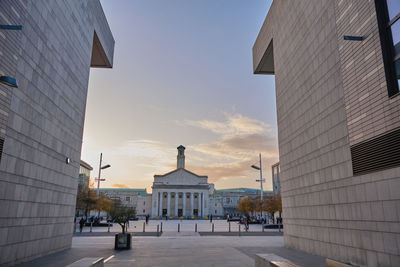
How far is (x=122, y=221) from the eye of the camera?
17797 mm

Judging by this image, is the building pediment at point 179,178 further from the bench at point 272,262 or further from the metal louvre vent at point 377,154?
the bench at point 272,262

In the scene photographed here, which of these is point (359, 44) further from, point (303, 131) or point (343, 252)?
point (343, 252)

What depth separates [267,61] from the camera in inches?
1020

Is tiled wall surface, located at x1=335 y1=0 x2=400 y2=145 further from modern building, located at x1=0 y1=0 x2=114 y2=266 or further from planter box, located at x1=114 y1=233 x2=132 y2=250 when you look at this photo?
modern building, located at x1=0 y1=0 x2=114 y2=266

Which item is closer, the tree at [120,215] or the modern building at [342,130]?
the modern building at [342,130]

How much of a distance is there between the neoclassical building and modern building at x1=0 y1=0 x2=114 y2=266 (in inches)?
3743

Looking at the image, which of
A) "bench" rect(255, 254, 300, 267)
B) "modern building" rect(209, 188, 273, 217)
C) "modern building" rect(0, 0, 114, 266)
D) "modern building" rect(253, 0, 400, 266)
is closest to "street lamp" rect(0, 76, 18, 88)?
"modern building" rect(0, 0, 114, 266)

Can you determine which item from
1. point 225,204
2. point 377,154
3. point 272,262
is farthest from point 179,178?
point 272,262

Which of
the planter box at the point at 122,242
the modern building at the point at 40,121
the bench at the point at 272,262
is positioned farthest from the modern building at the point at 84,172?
the bench at the point at 272,262

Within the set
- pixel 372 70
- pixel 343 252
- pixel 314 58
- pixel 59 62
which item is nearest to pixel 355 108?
pixel 372 70

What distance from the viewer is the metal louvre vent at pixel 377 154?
9.55 metres

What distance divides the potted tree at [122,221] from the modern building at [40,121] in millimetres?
2445

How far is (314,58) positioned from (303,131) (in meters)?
3.89

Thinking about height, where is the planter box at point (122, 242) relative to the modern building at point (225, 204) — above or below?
below
